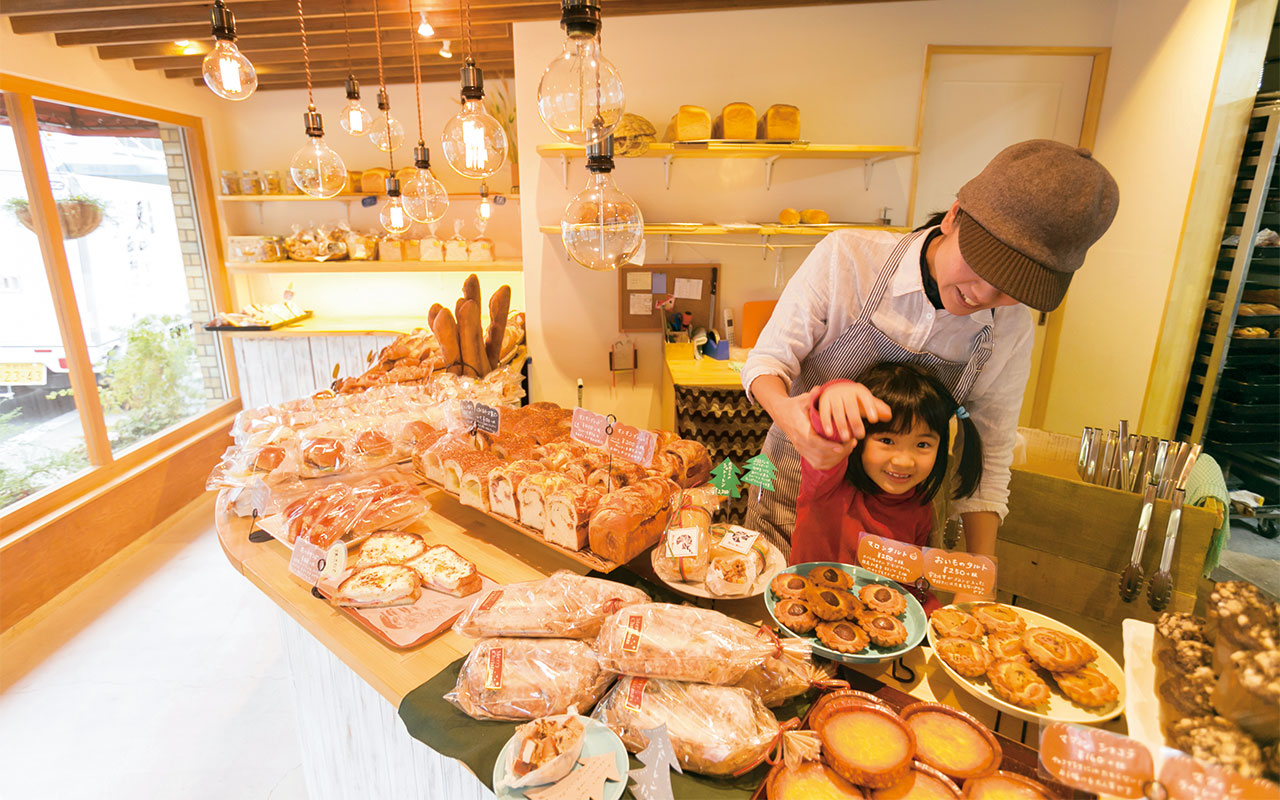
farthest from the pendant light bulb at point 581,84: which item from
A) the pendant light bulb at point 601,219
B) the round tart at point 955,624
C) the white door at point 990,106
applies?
the white door at point 990,106

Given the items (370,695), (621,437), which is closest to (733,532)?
(621,437)

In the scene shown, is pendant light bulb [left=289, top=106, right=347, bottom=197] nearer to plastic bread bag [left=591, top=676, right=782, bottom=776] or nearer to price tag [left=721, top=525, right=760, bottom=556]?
price tag [left=721, top=525, right=760, bottom=556]

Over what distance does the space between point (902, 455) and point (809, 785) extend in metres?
0.65

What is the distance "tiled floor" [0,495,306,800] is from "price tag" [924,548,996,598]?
209cm

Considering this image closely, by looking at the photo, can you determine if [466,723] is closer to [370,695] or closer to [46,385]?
[370,695]

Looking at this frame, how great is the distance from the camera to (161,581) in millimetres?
3369

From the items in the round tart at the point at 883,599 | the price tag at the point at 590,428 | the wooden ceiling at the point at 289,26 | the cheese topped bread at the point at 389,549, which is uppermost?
the wooden ceiling at the point at 289,26

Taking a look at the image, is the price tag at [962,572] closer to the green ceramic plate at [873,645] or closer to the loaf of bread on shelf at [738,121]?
the green ceramic plate at [873,645]

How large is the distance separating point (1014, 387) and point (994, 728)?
0.73 metres

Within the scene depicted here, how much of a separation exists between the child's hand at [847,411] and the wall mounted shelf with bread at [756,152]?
2653 mm

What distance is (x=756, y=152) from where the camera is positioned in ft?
11.2

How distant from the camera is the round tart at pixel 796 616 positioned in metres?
1.01

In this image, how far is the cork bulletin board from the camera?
12.9 feet

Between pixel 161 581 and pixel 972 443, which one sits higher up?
pixel 972 443
